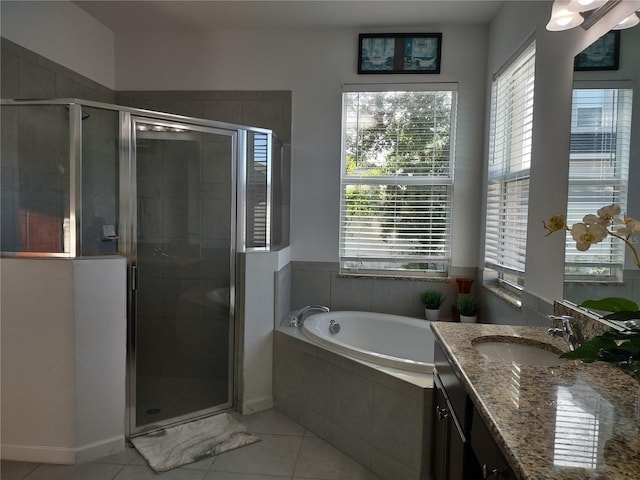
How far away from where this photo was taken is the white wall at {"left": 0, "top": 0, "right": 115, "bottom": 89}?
2.27 meters

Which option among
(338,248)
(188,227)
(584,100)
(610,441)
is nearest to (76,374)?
(188,227)

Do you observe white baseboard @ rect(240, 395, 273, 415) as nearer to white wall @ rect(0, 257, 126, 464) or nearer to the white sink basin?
white wall @ rect(0, 257, 126, 464)

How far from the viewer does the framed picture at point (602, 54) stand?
4.37 ft

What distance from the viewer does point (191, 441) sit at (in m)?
2.23

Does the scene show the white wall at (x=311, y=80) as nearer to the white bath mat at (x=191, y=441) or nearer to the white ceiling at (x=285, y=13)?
the white ceiling at (x=285, y=13)

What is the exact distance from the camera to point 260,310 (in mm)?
2600

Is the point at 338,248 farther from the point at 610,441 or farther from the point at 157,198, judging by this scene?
the point at 610,441

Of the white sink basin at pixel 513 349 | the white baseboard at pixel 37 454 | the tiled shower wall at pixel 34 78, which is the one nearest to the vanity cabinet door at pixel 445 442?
the white sink basin at pixel 513 349

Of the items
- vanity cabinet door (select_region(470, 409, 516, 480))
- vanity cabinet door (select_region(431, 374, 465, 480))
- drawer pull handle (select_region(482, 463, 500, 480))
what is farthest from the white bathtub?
drawer pull handle (select_region(482, 463, 500, 480))

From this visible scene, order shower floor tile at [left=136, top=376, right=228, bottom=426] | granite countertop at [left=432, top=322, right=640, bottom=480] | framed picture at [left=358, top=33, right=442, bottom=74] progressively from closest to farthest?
1. granite countertop at [left=432, top=322, right=640, bottom=480]
2. shower floor tile at [left=136, top=376, right=228, bottom=426]
3. framed picture at [left=358, top=33, right=442, bottom=74]

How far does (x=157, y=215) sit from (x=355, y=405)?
1.57m

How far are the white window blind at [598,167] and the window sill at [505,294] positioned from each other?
661mm

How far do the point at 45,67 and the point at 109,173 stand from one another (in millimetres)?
1033

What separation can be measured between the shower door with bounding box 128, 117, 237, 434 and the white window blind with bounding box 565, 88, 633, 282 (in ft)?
6.12
